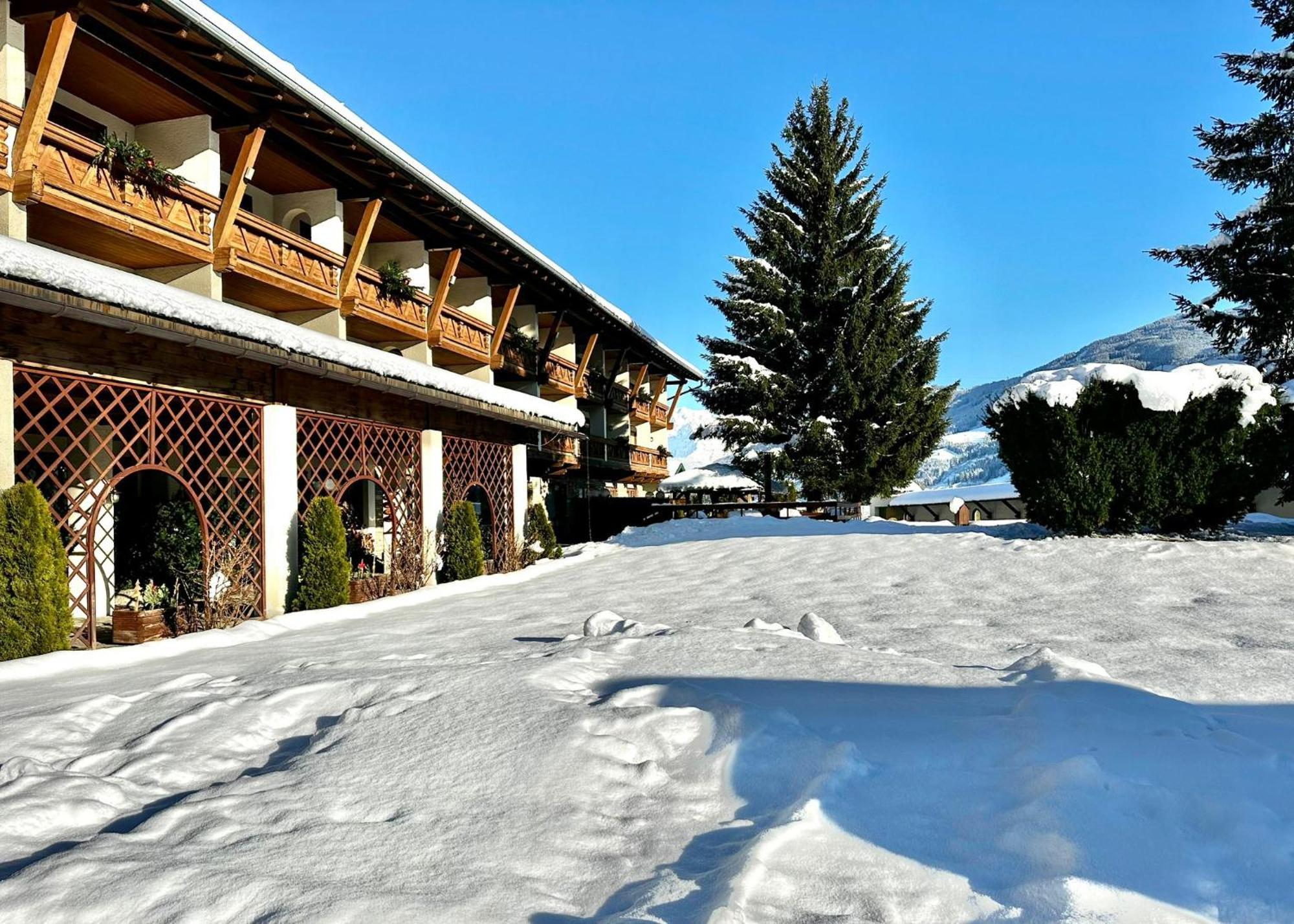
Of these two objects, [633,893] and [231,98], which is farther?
[231,98]

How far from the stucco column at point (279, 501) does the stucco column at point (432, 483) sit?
3573mm

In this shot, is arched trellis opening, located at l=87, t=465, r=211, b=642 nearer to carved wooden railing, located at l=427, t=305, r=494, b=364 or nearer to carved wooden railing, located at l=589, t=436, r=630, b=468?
carved wooden railing, located at l=427, t=305, r=494, b=364

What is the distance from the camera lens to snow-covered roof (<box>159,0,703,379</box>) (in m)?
10.8

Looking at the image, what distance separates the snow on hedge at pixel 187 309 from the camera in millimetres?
8000

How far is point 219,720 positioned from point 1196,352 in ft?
716

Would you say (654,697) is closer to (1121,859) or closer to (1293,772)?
(1121,859)

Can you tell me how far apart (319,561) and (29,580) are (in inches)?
169

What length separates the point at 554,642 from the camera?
7.31 m

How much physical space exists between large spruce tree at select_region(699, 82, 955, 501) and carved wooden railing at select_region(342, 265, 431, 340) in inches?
635

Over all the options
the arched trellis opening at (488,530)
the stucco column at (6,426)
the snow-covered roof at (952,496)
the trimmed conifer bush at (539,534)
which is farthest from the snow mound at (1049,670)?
the snow-covered roof at (952,496)

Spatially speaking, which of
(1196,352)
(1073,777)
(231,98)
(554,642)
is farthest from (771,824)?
(1196,352)

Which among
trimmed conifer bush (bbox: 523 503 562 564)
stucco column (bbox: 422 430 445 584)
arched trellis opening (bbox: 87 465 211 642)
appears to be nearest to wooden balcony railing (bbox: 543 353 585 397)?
trimmed conifer bush (bbox: 523 503 562 564)

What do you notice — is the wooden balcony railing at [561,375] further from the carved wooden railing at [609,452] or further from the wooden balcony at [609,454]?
the carved wooden railing at [609,452]

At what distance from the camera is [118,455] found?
380 inches
